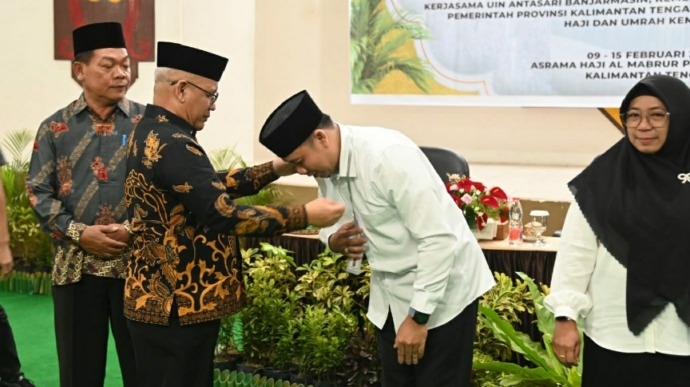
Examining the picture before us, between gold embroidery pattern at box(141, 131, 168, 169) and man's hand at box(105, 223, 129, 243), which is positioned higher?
gold embroidery pattern at box(141, 131, 168, 169)

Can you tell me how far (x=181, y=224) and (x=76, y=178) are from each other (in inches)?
34.7

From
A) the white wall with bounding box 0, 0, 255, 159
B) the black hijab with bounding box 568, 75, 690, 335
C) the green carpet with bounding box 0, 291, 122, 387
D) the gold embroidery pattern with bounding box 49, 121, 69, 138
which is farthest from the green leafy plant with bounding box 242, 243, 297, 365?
the white wall with bounding box 0, 0, 255, 159

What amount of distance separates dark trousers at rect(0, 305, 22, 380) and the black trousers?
2.47 meters

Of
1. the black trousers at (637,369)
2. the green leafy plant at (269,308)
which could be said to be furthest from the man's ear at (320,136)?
the green leafy plant at (269,308)

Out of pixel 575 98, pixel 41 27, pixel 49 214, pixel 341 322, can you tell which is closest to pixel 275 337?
pixel 341 322

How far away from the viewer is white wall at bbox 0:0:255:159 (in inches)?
263

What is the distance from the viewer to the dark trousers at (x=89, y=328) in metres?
3.12

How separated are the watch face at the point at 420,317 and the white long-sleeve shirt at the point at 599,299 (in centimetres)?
33

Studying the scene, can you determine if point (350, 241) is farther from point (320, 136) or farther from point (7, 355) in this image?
point (7, 355)

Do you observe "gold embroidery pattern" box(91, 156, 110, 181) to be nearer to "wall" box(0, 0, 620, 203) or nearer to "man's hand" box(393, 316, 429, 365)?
"man's hand" box(393, 316, 429, 365)

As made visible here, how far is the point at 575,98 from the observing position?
637cm

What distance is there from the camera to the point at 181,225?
246cm

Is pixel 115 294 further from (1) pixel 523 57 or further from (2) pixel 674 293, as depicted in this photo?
(1) pixel 523 57

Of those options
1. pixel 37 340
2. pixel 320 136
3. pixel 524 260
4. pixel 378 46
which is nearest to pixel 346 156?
pixel 320 136
